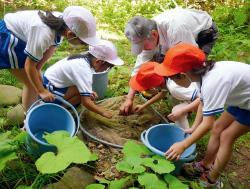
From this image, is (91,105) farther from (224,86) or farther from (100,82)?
(224,86)

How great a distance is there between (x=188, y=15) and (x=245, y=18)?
317cm

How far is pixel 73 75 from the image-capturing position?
2.21 m

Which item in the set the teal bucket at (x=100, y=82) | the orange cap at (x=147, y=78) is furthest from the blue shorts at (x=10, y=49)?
the orange cap at (x=147, y=78)

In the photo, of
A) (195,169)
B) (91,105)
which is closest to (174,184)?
(195,169)

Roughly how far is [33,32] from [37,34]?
0.04 meters

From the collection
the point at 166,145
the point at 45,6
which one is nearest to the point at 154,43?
the point at 166,145

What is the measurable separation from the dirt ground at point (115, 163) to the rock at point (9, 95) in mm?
1047

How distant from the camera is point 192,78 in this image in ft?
5.57

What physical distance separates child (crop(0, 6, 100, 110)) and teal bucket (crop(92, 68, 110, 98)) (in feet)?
1.94

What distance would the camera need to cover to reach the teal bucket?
2684 millimetres

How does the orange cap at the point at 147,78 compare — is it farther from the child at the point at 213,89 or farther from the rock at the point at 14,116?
the rock at the point at 14,116

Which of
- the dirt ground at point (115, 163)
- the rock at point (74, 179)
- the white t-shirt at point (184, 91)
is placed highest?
the white t-shirt at point (184, 91)

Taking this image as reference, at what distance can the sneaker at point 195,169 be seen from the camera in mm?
1907

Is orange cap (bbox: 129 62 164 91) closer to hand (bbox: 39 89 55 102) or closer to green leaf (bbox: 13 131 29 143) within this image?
hand (bbox: 39 89 55 102)
